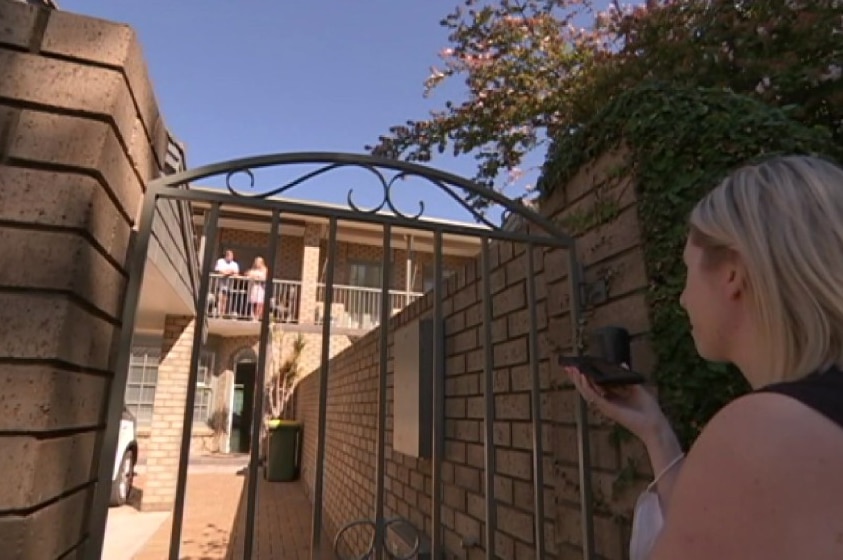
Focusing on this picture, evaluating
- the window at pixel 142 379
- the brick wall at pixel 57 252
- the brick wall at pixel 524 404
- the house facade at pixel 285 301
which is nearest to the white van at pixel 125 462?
the window at pixel 142 379

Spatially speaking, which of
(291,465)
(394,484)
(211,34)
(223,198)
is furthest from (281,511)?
(223,198)

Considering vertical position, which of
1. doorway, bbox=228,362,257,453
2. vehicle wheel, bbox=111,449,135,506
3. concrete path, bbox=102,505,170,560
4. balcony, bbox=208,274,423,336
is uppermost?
balcony, bbox=208,274,423,336

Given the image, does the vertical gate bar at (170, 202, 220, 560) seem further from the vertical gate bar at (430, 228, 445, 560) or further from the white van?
the white van

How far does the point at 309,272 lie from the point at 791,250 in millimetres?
12938

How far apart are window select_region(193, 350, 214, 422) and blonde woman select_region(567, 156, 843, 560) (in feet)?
43.4

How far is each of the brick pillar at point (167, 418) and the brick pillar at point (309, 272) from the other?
17.9 ft

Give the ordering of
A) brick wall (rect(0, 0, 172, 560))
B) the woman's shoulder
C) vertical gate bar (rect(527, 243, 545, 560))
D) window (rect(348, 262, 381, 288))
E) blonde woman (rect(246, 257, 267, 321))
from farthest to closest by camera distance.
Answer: window (rect(348, 262, 381, 288)), blonde woman (rect(246, 257, 267, 321)), vertical gate bar (rect(527, 243, 545, 560)), brick wall (rect(0, 0, 172, 560)), the woman's shoulder

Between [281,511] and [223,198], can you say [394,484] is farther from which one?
[281,511]

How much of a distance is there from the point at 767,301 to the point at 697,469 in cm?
27

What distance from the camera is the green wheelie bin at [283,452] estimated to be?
9.68 meters

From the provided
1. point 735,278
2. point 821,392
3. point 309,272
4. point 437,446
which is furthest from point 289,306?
point 821,392

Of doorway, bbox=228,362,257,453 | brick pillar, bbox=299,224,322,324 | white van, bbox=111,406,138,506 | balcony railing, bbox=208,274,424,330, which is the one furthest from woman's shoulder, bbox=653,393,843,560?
doorway, bbox=228,362,257,453

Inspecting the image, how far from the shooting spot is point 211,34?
496cm

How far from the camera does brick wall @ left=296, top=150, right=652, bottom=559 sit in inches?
55.1
